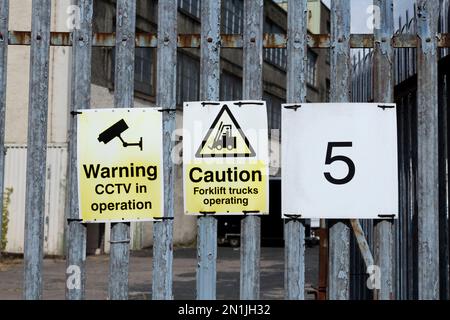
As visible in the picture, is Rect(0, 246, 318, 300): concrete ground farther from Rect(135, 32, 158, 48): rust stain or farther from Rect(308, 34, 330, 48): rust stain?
Rect(308, 34, 330, 48): rust stain

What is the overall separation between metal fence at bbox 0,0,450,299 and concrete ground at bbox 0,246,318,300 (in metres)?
7.33

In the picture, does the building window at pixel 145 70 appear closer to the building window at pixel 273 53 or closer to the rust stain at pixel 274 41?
the building window at pixel 273 53

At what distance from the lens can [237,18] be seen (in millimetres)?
28844

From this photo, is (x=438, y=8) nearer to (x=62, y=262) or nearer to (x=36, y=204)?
(x=36, y=204)

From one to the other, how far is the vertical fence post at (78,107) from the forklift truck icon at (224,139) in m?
0.75

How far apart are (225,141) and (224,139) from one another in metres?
0.01

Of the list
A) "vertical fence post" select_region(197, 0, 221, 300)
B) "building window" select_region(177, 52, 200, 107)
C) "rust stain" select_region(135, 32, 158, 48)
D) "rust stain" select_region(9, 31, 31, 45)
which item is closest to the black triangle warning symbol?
"vertical fence post" select_region(197, 0, 221, 300)

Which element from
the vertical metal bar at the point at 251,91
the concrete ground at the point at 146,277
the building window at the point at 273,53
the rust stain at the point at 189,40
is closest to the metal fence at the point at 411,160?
the vertical metal bar at the point at 251,91

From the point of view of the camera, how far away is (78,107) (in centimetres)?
374

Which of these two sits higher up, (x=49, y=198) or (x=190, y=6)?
(x=190, y=6)

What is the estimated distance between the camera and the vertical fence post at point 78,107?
373cm

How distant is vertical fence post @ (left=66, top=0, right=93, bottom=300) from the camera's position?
3.73 meters

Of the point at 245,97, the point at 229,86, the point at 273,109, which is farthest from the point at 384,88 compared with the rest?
the point at 273,109

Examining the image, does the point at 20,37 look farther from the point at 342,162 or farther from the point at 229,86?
the point at 229,86
